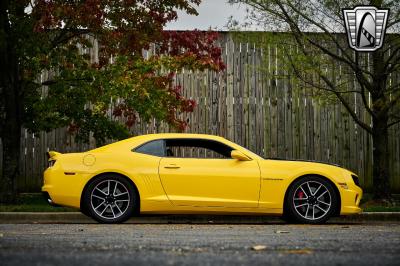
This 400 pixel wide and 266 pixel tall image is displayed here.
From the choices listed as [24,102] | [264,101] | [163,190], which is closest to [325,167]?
[163,190]

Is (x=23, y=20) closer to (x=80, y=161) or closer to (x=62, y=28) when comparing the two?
(x=62, y=28)

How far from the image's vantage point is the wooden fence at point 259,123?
17250mm

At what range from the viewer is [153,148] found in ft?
37.4

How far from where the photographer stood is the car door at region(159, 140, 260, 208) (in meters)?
11.1

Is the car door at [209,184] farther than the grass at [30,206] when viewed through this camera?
No

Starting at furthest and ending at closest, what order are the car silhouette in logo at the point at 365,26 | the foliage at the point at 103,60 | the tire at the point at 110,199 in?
the car silhouette in logo at the point at 365,26, the foliage at the point at 103,60, the tire at the point at 110,199

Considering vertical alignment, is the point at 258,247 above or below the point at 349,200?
below

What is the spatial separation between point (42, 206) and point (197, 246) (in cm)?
A: 770

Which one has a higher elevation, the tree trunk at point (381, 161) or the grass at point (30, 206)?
the tree trunk at point (381, 161)

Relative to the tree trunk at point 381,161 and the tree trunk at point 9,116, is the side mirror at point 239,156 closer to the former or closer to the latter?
the tree trunk at point 381,161

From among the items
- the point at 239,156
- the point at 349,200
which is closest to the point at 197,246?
the point at 239,156

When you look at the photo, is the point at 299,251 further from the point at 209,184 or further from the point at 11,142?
the point at 11,142

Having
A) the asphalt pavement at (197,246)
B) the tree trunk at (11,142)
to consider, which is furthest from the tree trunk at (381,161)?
the tree trunk at (11,142)

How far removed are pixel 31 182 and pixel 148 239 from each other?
32.0 feet
